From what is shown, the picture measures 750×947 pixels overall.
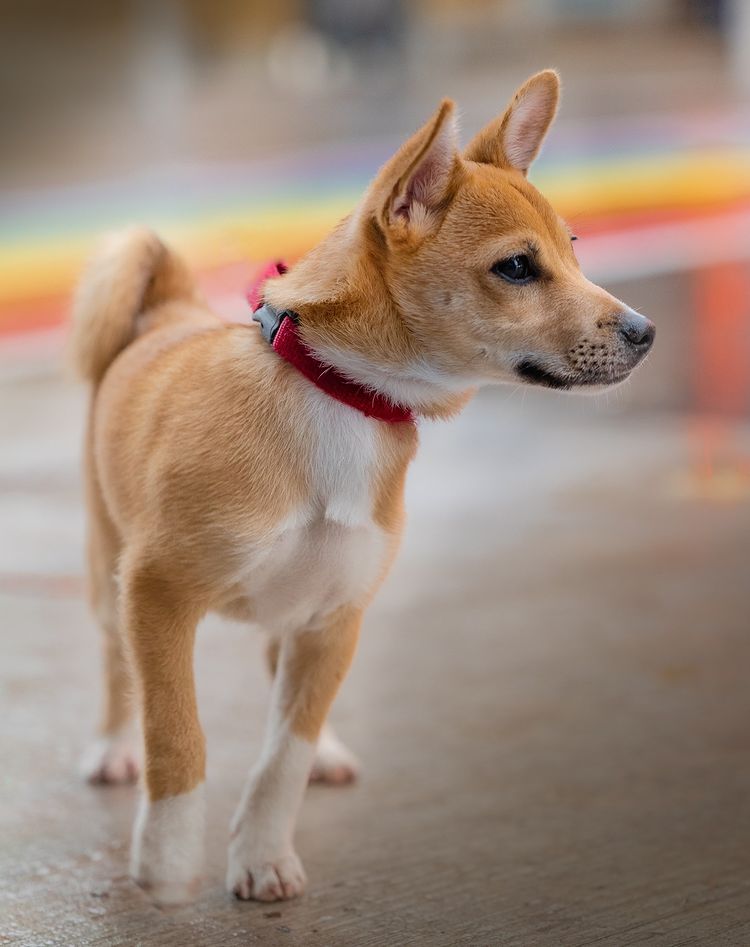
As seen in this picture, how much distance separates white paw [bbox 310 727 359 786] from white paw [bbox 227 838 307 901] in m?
0.52

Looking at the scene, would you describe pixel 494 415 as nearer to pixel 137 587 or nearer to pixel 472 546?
pixel 472 546

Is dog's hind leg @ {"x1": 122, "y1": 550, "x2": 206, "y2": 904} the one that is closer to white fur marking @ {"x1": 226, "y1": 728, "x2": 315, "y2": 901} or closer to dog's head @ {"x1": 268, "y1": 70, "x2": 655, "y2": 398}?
white fur marking @ {"x1": 226, "y1": 728, "x2": 315, "y2": 901}

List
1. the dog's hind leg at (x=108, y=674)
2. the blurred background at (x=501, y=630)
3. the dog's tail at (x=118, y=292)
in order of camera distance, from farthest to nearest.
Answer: the dog's tail at (x=118, y=292) → the dog's hind leg at (x=108, y=674) → the blurred background at (x=501, y=630)

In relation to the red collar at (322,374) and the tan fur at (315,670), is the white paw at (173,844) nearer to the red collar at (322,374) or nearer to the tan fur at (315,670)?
the tan fur at (315,670)

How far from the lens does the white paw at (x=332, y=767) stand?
2973mm

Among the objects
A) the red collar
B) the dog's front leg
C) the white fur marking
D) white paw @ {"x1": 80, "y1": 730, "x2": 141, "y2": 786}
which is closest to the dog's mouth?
the red collar

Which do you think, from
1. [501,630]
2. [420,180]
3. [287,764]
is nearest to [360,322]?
[420,180]

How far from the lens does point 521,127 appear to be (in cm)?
240

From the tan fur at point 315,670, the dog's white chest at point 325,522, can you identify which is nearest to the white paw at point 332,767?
the tan fur at point 315,670

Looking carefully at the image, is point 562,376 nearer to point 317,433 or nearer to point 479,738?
point 317,433

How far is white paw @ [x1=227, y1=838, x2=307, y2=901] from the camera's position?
2.41m

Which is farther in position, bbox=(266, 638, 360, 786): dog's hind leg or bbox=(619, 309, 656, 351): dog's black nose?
bbox=(266, 638, 360, 786): dog's hind leg

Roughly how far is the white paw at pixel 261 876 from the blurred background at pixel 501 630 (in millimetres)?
45

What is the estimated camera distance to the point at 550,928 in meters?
2.33
